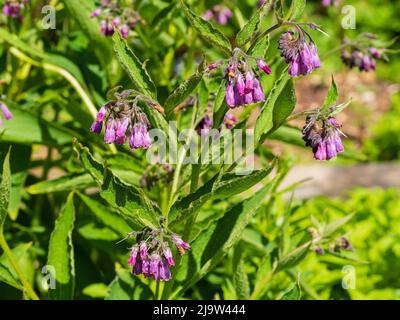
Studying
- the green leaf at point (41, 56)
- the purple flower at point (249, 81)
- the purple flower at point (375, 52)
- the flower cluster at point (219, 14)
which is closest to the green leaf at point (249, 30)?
the purple flower at point (249, 81)

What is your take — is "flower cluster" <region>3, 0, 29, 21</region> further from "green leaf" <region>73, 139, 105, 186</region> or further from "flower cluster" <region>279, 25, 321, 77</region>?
"flower cluster" <region>279, 25, 321, 77</region>

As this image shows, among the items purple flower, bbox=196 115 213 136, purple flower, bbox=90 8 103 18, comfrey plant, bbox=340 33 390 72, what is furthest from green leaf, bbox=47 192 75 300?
comfrey plant, bbox=340 33 390 72

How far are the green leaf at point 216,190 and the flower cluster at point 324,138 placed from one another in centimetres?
15

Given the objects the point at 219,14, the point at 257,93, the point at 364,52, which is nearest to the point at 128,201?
the point at 257,93

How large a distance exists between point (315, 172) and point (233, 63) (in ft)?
12.4

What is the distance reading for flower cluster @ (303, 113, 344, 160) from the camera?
1929 millimetres

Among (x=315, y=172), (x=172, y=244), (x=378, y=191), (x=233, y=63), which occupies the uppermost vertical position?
(x=315, y=172)

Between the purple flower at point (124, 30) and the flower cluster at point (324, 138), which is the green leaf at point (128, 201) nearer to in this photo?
the flower cluster at point (324, 138)

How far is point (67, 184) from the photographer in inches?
99.3

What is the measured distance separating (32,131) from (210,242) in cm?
89

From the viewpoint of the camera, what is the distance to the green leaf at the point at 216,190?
1.86 m
